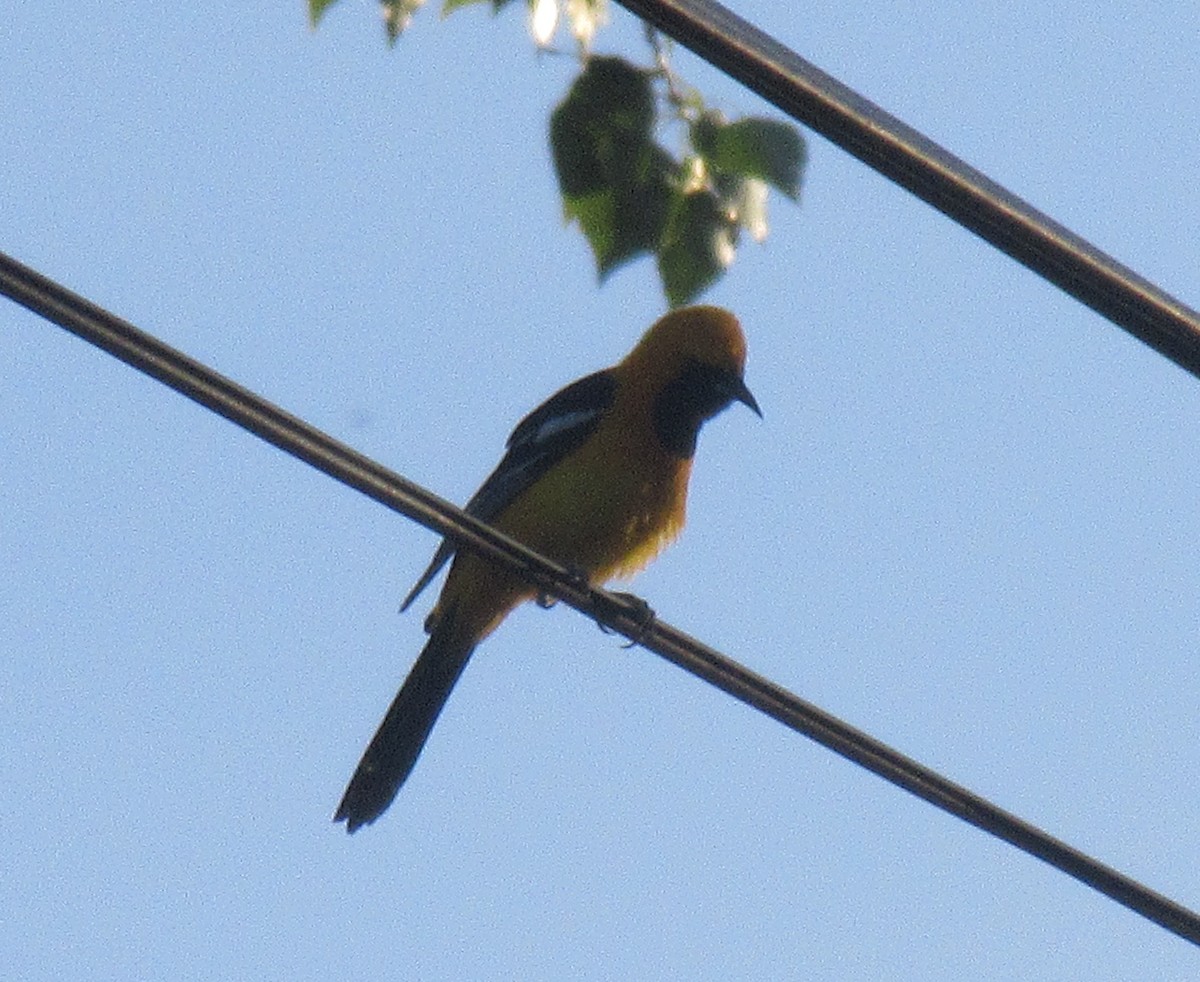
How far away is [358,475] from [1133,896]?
133 cm

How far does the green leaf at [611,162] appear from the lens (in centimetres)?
293

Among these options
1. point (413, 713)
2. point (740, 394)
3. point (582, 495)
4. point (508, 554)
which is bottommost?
point (508, 554)

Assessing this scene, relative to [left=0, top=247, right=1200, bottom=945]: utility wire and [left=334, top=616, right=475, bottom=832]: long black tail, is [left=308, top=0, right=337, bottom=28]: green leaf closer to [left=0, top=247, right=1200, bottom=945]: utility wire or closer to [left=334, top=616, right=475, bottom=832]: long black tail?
[left=0, top=247, right=1200, bottom=945]: utility wire

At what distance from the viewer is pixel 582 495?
5.56 m

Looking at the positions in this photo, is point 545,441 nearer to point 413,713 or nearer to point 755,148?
point 413,713

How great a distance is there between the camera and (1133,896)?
2.93 metres

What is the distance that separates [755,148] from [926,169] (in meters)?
0.76

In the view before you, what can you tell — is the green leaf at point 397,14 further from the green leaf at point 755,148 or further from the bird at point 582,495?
the bird at point 582,495

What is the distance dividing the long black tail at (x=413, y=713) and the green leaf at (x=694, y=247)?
10.1 feet

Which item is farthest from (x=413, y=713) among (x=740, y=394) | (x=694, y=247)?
(x=694, y=247)

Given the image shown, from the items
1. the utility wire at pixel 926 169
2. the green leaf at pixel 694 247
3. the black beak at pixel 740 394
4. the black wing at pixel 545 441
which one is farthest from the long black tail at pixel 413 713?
the utility wire at pixel 926 169

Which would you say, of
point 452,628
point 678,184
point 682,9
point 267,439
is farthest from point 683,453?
point 682,9

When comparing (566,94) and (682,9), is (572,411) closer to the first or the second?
(566,94)

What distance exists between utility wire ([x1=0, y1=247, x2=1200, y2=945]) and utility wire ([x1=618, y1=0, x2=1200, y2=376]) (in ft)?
2.50
